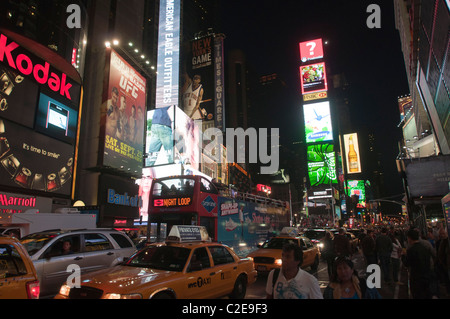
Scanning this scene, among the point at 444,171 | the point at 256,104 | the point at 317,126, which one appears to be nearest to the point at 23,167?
the point at 444,171

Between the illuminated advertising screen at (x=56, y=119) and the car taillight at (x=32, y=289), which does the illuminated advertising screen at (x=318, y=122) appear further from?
the car taillight at (x=32, y=289)

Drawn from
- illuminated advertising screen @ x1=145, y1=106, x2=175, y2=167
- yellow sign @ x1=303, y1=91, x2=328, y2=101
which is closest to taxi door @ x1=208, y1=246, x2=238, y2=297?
illuminated advertising screen @ x1=145, y1=106, x2=175, y2=167

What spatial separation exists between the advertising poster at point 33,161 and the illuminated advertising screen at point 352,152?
115208 millimetres

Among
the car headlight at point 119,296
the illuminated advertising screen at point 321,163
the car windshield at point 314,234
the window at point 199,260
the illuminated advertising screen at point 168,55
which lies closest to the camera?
the car headlight at point 119,296

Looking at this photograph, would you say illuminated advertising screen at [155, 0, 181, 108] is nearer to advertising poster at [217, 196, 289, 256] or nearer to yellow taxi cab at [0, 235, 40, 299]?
advertising poster at [217, 196, 289, 256]

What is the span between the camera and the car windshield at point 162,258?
649 centimetres

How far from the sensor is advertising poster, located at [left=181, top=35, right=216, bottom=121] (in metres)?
44.5

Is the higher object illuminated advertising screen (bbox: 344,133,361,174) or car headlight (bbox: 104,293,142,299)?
illuminated advertising screen (bbox: 344,133,361,174)

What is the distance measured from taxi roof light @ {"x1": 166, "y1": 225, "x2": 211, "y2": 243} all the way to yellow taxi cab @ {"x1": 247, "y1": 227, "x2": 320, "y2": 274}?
350cm

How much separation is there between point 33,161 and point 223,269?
1702cm

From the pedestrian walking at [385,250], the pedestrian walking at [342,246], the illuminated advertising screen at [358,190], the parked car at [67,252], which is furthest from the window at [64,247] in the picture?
the illuminated advertising screen at [358,190]

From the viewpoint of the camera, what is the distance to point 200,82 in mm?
45000

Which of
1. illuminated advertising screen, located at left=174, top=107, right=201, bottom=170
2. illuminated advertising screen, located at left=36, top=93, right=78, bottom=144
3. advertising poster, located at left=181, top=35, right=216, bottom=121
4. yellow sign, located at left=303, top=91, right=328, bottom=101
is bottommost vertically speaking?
illuminated advertising screen, located at left=36, top=93, right=78, bottom=144

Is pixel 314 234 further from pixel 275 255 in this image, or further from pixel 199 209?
pixel 199 209
